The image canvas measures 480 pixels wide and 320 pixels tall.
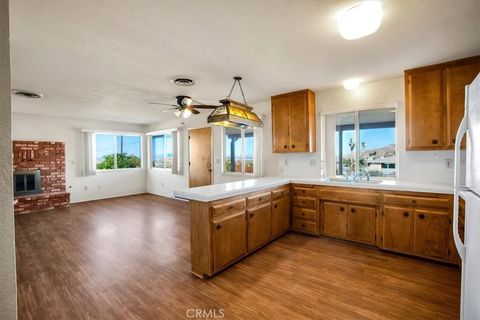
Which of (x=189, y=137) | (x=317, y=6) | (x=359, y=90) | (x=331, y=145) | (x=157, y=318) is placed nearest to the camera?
(x=317, y=6)

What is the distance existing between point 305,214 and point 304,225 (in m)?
0.19

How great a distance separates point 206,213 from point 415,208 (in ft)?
8.56

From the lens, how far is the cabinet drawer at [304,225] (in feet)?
11.9

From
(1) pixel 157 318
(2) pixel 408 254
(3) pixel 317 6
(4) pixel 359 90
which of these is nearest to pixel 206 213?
(1) pixel 157 318

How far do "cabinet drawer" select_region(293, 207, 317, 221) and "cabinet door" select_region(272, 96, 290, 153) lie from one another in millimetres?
1089

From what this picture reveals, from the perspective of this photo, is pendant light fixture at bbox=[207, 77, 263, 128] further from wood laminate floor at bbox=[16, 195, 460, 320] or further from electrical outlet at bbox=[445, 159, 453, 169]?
electrical outlet at bbox=[445, 159, 453, 169]

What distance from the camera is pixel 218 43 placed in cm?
229

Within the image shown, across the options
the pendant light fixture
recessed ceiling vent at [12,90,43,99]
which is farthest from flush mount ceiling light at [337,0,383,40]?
recessed ceiling vent at [12,90,43,99]

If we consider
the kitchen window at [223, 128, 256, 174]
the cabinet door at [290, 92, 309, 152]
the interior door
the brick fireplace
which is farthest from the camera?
the interior door

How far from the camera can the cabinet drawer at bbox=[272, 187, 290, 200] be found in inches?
134

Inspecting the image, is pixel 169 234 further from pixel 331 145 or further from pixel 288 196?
pixel 331 145

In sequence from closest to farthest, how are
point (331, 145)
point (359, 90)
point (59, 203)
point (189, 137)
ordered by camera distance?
point (359, 90)
point (331, 145)
point (59, 203)
point (189, 137)

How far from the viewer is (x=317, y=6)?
5.63 ft

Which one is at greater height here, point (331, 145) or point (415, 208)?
point (331, 145)
